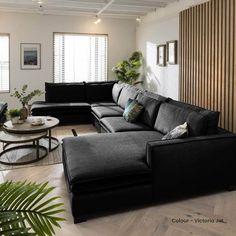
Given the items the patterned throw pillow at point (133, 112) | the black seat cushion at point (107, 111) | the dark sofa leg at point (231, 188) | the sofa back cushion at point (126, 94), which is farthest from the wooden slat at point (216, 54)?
the dark sofa leg at point (231, 188)

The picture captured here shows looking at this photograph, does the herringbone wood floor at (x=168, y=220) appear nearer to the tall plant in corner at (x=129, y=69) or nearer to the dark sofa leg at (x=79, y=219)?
the dark sofa leg at (x=79, y=219)

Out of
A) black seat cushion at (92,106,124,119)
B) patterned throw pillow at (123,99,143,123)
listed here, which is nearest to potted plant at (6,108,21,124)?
black seat cushion at (92,106,124,119)

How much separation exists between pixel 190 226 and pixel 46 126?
261cm

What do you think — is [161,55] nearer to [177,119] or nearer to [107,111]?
[107,111]

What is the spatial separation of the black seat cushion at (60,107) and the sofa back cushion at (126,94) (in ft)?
2.74

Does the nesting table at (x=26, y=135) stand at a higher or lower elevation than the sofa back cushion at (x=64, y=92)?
lower

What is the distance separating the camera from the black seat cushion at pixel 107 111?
513cm

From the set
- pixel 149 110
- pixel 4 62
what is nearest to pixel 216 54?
pixel 149 110

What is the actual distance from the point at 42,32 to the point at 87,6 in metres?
1.55

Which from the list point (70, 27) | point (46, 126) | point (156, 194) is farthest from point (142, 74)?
point (156, 194)

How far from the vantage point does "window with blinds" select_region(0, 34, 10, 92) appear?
712 cm

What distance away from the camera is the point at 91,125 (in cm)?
623

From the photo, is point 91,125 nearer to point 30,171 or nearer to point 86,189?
point 30,171

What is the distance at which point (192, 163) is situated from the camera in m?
2.79
